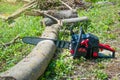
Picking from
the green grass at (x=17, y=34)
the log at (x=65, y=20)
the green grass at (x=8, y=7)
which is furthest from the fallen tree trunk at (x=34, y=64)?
the green grass at (x=8, y=7)

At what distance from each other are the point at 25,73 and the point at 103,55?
1782 mm

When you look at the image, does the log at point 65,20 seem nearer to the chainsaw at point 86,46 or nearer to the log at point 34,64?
the log at point 34,64

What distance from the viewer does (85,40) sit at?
16.9ft

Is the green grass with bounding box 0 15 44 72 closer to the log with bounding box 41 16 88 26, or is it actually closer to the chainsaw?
the log with bounding box 41 16 88 26

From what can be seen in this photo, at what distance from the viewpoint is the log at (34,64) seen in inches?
166

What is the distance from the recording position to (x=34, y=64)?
4633 mm

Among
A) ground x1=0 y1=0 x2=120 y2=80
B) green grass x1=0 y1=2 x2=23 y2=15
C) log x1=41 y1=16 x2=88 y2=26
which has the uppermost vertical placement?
green grass x1=0 y1=2 x2=23 y2=15

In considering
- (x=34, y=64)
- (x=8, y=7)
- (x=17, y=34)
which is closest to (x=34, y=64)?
(x=34, y=64)

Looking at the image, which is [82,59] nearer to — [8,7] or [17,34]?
[17,34]

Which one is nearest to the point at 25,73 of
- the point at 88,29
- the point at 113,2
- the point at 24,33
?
the point at 24,33

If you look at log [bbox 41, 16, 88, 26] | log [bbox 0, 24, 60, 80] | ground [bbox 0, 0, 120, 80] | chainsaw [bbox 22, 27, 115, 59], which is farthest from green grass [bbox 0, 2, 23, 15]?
chainsaw [bbox 22, 27, 115, 59]

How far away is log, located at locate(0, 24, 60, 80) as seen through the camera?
13.9 ft

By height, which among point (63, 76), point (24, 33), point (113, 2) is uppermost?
point (113, 2)

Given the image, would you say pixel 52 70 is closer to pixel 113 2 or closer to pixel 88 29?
pixel 88 29
